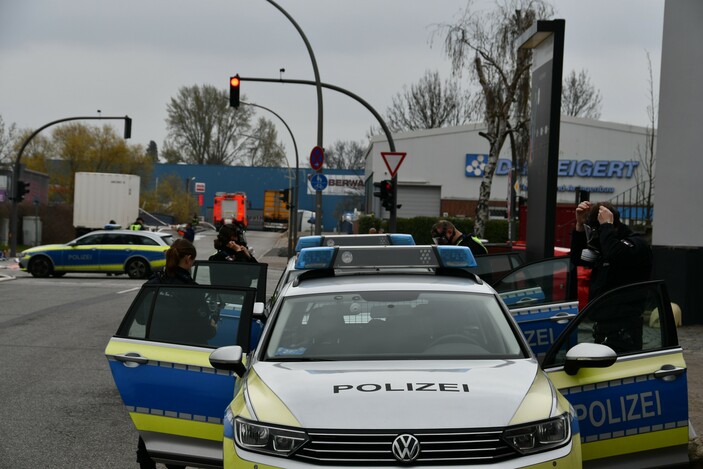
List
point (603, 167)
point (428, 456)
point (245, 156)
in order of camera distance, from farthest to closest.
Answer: point (245, 156), point (603, 167), point (428, 456)

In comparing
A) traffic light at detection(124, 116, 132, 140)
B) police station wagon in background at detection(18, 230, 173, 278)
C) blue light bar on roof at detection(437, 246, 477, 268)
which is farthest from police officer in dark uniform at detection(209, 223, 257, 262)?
traffic light at detection(124, 116, 132, 140)

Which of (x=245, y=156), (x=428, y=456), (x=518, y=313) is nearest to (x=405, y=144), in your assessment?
(x=245, y=156)

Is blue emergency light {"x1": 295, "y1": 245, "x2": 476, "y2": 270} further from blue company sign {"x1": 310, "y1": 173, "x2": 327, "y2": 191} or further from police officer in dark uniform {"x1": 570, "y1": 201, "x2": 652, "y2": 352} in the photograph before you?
blue company sign {"x1": 310, "y1": 173, "x2": 327, "y2": 191}

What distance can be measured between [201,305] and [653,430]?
2851 mm

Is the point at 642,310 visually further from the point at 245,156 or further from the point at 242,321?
the point at 245,156

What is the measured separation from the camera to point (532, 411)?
14.9 feet

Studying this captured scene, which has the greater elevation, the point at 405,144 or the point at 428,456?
the point at 405,144

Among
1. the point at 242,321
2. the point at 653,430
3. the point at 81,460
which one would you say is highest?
the point at 242,321

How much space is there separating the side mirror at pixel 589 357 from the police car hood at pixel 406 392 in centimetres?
25

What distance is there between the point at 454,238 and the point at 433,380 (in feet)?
26.5

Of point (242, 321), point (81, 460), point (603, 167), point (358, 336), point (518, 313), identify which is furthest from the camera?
point (603, 167)

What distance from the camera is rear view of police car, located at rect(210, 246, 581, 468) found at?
14.3ft

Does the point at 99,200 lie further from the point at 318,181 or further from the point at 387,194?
the point at 387,194

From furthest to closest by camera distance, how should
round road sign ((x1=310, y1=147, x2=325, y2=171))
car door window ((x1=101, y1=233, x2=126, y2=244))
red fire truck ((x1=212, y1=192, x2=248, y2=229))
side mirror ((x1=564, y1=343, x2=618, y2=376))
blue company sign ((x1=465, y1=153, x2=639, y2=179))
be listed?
red fire truck ((x1=212, y1=192, x2=248, y2=229)) → blue company sign ((x1=465, y1=153, x2=639, y2=179)) → car door window ((x1=101, y1=233, x2=126, y2=244)) → round road sign ((x1=310, y1=147, x2=325, y2=171)) → side mirror ((x1=564, y1=343, x2=618, y2=376))
